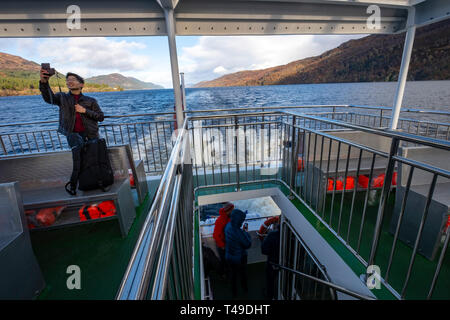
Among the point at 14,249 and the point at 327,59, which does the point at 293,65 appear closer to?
the point at 327,59

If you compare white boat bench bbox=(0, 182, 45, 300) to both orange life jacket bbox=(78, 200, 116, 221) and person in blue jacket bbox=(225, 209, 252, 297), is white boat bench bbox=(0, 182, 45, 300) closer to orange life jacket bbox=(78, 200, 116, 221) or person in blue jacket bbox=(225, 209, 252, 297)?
orange life jacket bbox=(78, 200, 116, 221)

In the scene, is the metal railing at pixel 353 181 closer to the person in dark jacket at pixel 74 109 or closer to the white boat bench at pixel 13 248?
the person in dark jacket at pixel 74 109

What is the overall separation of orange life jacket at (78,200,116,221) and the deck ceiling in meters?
3.25

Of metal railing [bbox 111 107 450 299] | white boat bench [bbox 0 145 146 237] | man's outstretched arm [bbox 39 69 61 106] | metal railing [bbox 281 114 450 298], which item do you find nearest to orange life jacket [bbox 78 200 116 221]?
white boat bench [bbox 0 145 146 237]

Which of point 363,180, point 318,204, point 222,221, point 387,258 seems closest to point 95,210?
point 222,221

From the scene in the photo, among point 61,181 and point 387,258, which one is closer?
point 387,258

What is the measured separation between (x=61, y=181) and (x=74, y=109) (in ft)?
3.27

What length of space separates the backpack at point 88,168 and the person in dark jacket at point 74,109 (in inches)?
6.8

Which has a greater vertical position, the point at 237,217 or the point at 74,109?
the point at 74,109

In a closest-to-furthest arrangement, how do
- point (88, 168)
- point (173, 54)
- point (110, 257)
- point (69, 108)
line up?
point (110, 257) < point (88, 168) < point (69, 108) < point (173, 54)

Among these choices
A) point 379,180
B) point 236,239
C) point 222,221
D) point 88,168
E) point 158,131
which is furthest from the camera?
point 158,131

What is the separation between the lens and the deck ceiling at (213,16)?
3613mm

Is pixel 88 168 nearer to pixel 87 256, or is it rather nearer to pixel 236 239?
pixel 87 256

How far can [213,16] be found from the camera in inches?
159
